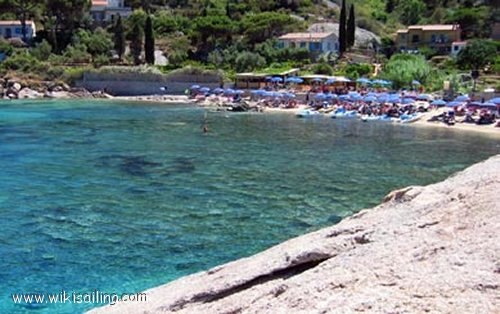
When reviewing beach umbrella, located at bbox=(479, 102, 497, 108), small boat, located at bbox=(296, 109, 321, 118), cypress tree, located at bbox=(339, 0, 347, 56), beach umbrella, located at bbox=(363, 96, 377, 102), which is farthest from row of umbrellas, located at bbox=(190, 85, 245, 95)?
beach umbrella, located at bbox=(479, 102, 497, 108)

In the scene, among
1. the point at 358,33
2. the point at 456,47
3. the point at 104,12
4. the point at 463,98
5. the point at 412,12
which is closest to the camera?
the point at 463,98

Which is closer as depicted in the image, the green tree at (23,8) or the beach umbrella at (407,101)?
the beach umbrella at (407,101)

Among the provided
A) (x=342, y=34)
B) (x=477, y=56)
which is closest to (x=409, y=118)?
(x=477, y=56)

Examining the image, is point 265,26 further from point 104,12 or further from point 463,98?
point 463,98

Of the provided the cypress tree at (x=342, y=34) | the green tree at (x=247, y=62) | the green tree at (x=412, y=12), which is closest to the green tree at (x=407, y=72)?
the cypress tree at (x=342, y=34)

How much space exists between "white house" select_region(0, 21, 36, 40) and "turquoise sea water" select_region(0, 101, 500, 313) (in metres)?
49.4

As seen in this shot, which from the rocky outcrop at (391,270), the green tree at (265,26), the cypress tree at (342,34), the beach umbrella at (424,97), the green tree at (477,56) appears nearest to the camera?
the rocky outcrop at (391,270)

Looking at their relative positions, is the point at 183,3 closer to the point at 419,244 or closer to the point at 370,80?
the point at 370,80

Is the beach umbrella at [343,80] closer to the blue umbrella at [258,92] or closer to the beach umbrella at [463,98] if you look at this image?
the blue umbrella at [258,92]

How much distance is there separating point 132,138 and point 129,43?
5343 centimetres

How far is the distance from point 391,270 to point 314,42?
8300cm

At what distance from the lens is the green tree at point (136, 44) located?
290 feet

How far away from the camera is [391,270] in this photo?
7.07 metres

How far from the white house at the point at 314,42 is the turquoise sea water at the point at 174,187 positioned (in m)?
35.6
